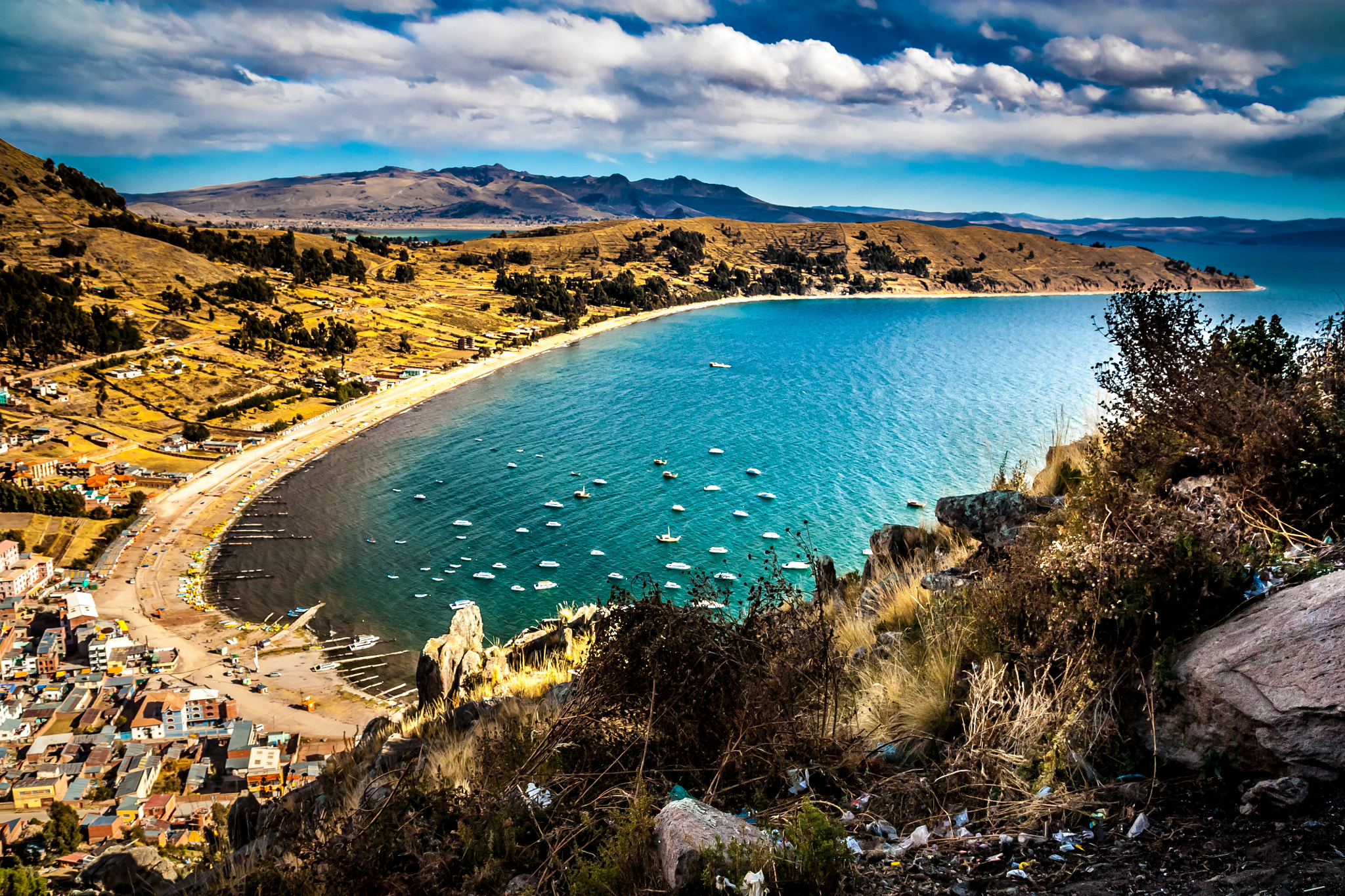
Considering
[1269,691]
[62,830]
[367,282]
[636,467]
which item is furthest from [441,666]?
[367,282]

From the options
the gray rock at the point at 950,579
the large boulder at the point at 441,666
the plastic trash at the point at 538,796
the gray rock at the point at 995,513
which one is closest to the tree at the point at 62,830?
the large boulder at the point at 441,666

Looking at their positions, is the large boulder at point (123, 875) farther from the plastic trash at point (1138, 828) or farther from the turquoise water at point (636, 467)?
the turquoise water at point (636, 467)

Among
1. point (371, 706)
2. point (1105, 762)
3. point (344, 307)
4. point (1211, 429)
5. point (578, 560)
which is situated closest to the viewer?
point (1105, 762)

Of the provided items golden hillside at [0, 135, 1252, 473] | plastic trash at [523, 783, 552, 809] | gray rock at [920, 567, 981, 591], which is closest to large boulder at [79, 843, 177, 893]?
plastic trash at [523, 783, 552, 809]

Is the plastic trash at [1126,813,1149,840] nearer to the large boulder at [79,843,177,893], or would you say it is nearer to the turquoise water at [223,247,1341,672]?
the large boulder at [79,843,177,893]

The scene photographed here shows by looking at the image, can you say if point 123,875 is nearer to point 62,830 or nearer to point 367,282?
point 62,830

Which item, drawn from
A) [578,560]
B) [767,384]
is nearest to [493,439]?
[578,560]

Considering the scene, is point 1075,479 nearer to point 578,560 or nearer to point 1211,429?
point 1211,429
